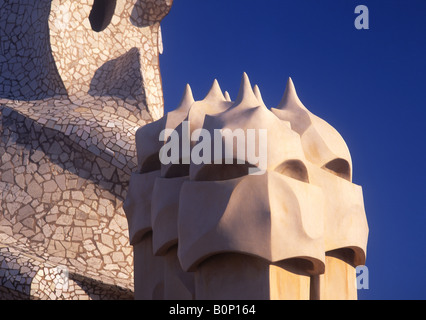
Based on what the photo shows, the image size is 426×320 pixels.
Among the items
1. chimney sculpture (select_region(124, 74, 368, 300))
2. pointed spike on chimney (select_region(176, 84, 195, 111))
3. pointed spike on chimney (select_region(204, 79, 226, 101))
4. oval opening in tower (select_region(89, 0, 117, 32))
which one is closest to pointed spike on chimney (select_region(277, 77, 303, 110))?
chimney sculpture (select_region(124, 74, 368, 300))

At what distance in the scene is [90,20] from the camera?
12516 millimetres

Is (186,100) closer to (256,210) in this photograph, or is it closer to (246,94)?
(246,94)

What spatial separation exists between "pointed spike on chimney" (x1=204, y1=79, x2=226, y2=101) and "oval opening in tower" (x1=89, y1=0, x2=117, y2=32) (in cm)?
413

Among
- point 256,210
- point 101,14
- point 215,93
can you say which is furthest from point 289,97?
point 101,14

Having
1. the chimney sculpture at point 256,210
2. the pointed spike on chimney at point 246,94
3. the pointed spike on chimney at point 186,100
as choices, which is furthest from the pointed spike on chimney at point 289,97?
the pointed spike on chimney at point 186,100

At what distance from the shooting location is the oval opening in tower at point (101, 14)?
11902mm

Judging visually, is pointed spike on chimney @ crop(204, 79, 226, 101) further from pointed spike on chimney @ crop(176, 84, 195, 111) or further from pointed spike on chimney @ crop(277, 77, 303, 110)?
pointed spike on chimney @ crop(277, 77, 303, 110)

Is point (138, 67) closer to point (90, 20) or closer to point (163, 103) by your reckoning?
point (163, 103)

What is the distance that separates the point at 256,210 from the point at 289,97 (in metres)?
2.15

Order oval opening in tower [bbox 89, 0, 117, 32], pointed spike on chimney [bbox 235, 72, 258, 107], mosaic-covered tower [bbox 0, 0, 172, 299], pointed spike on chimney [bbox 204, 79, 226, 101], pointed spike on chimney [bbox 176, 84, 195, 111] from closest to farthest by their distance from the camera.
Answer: pointed spike on chimney [bbox 235, 72, 258, 107], pointed spike on chimney [bbox 204, 79, 226, 101], pointed spike on chimney [bbox 176, 84, 195, 111], mosaic-covered tower [bbox 0, 0, 172, 299], oval opening in tower [bbox 89, 0, 117, 32]

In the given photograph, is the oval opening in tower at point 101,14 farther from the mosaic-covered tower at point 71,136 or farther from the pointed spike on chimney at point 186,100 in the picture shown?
the pointed spike on chimney at point 186,100

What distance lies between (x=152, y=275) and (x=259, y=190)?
6.86 feet

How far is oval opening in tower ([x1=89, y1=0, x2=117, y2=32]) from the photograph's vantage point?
1190 centimetres

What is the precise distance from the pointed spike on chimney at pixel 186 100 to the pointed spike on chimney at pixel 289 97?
3.30ft
